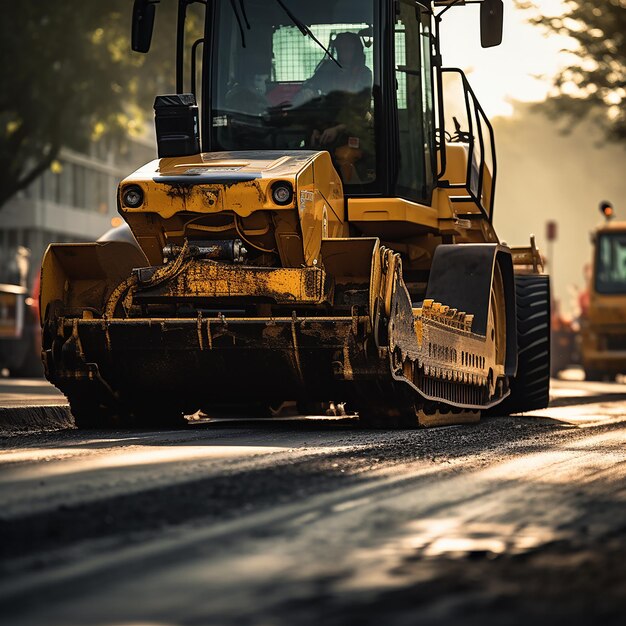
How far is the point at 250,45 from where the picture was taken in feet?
43.3

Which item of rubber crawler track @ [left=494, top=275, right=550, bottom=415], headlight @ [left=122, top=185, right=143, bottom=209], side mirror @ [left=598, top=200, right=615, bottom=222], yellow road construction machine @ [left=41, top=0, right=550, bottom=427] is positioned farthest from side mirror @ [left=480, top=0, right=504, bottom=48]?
side mirror @ [left=598, top=200, right=615, bottom=222]

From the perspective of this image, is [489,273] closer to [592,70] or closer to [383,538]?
[383,538]

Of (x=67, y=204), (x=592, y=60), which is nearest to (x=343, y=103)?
(x=592, y=60)

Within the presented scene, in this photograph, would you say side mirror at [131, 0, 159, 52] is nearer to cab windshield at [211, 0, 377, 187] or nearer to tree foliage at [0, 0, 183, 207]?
cab windshield at [211, 0, 377, 187]

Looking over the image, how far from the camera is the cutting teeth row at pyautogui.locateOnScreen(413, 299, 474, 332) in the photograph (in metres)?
12.2

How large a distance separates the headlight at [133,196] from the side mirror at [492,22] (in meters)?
2.96

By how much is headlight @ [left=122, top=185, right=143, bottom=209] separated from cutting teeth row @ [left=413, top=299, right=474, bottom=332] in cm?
206

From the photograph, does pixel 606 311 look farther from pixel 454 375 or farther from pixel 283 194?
pixel 283 194

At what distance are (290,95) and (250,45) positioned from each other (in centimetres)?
57

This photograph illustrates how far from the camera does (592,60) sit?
35.7 m

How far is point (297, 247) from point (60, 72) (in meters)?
23.7

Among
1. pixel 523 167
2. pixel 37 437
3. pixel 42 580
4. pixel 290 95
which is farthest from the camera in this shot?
pixel 523 167

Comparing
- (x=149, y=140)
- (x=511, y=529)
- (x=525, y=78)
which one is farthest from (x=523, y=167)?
(x=511, y=529)

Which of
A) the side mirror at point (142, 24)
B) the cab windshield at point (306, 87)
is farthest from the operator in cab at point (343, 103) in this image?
the side mirror at point (142, 24)
